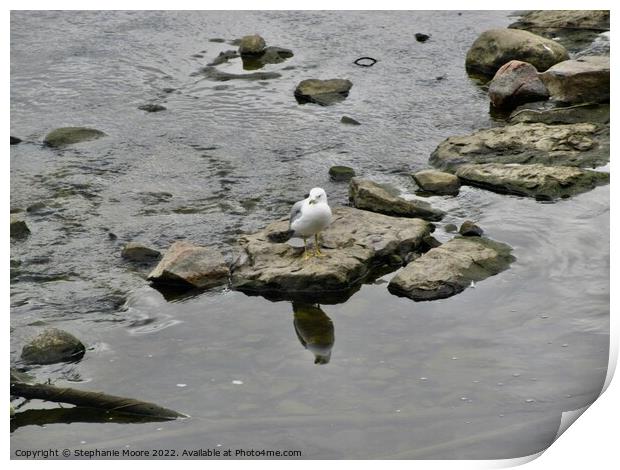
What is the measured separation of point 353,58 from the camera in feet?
49.5

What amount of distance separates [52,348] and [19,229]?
2.61 meters

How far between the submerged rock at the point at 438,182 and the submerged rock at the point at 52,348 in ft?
14.8

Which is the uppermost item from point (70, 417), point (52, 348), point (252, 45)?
point (252, 45)

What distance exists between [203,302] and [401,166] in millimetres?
3779

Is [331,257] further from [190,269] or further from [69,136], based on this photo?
[69,136]

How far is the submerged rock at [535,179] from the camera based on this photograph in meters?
10.1

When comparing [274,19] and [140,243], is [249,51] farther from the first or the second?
[140,243]

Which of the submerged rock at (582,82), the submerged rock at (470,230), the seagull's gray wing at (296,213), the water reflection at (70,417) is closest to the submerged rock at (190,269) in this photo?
the seagull's gray wing at (296,213)

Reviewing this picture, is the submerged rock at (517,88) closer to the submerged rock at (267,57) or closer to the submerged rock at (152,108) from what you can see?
the submerged rock at (267,57)

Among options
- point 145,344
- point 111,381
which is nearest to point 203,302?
point 145,344

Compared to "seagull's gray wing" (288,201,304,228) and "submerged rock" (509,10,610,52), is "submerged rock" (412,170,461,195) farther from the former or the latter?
"submerged rock" (509,10,610,52)

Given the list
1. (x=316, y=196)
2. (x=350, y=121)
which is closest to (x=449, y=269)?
(x=316, y=196)

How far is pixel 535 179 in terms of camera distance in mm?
10273

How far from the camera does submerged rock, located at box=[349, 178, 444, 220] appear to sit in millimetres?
9828
